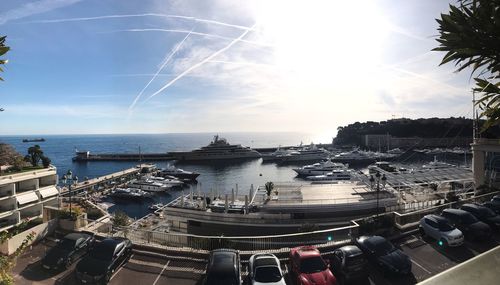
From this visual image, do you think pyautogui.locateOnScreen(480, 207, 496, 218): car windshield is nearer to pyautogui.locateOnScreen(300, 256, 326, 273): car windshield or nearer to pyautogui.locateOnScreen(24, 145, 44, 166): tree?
pyautogui.locateOnScreen(300, 256, 326, 273): car windshield

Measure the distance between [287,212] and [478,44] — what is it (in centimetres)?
2305

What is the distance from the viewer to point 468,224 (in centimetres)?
1421

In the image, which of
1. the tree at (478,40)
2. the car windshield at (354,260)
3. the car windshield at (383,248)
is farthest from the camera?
the car windshield at (383,248)

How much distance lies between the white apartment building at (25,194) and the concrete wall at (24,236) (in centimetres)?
460

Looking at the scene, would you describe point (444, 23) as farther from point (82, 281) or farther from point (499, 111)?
point (82, 281)

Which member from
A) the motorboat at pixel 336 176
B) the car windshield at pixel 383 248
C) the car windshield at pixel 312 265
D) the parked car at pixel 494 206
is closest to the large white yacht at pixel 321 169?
the motorboat at pixel 336 176

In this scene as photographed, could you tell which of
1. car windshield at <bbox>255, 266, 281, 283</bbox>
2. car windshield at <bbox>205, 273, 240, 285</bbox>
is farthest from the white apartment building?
car windshield at <bbox>255, 266, 281, 283</bbox>

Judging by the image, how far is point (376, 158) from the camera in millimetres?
102188

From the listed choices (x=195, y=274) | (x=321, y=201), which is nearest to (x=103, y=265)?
(x=195, y=274)

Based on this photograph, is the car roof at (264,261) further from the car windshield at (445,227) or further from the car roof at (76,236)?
the car windshield at (445,227)

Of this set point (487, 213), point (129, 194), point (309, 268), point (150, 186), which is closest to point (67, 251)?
point (309, 268)

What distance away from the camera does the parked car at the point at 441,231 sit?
13.1 m

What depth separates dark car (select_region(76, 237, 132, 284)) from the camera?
10688mm

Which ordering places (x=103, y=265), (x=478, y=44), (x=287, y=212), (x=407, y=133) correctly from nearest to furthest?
(x=478, y=44) → (x=103, y=265) → (x=287, y=212) → (x=407, y=133)
